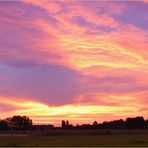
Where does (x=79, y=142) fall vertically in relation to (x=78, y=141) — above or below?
below

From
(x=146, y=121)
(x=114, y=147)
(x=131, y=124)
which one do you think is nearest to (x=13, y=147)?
(x=114, y=147)

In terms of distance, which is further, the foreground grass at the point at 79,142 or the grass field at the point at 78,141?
the grass field at the point at 78,141

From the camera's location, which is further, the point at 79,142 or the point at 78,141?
the point at 78,141

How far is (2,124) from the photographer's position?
5492 inches

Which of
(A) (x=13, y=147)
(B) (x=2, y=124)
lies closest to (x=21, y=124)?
(B) (x=2, y=124)

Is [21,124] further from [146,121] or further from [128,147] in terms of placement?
[128,147]

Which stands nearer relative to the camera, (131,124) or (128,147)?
(128,147)

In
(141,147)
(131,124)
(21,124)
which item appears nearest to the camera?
(141,147)

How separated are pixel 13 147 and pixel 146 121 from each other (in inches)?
3649

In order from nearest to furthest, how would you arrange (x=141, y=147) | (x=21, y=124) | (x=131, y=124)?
(x=141, y=147) → (x=131, y=124) → (x=21, y=124)

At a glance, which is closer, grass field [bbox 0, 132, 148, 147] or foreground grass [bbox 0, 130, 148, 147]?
foreground grass [bbox 0, 130, 148, 147]

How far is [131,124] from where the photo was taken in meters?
128

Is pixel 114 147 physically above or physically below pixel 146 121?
below

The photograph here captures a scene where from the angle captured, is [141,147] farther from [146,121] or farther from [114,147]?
[146,121]
